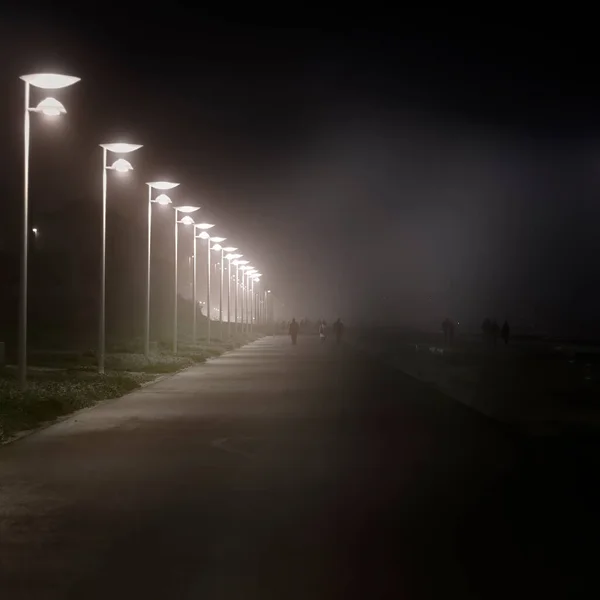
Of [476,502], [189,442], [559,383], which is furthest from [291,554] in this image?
[559,383]

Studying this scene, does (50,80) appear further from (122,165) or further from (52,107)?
(122,165)

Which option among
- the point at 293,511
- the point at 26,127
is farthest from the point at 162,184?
the point at 293,511

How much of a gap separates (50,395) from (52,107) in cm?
603

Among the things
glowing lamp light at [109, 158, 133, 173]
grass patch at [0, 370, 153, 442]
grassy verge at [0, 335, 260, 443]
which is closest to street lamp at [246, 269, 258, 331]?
grassy verge at [0, 335, 260, 443]

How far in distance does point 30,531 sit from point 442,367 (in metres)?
35.5

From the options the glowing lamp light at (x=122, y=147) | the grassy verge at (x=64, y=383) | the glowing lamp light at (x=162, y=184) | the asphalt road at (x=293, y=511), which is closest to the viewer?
the asphalt road at (x=293, y=511)

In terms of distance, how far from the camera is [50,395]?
23.1m

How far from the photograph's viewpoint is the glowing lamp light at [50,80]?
23.6 m

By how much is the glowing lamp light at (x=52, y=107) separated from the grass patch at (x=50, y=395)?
578 cm

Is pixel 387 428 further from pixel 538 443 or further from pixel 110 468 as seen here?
pixel 110 468

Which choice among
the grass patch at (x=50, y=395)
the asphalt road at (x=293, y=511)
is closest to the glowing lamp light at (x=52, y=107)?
the grass patch at (x=50, y=395)

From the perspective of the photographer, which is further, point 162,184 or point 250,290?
point 250,290

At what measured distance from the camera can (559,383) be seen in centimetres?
3306

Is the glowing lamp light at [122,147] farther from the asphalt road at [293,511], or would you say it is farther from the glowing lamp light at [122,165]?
the asphalt road at [293,511]
